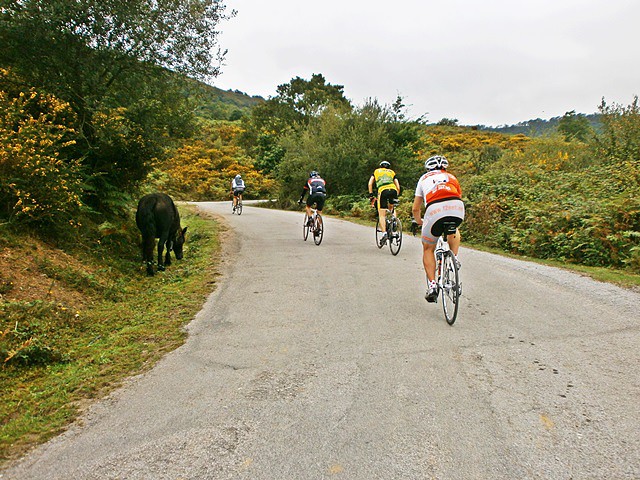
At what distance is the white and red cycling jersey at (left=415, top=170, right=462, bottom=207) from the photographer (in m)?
5.54

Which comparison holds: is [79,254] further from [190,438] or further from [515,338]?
[515,338]

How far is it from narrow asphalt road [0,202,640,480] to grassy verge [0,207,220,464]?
0.26 metres

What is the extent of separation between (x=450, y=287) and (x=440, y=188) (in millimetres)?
1299

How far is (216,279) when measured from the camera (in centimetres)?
792

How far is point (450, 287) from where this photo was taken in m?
5.55

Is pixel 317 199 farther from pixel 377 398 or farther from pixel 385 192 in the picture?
pixel 377 398

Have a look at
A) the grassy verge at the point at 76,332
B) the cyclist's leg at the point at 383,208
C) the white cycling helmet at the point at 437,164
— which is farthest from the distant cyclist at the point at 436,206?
the cyclist's leg at the point at 383,208

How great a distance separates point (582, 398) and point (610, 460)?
864 mm

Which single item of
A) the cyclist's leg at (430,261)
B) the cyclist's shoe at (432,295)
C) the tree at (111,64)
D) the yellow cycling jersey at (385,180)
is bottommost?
the cyclist's shoe at (432,295)

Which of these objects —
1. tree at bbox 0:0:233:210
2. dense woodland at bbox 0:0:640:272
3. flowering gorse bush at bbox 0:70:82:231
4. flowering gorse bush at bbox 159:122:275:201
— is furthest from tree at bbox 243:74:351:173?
flowering gorse bush at bbox 0:70:82:231

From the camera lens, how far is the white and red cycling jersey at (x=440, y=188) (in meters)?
5.54

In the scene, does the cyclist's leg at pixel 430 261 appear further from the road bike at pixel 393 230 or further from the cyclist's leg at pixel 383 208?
the cyclist's leg at pixel 383 208

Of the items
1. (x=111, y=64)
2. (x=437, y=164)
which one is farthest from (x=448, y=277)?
(x=111, y=64)

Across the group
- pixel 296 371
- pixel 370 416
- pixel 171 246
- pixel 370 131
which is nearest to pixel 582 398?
pixel 370 416
